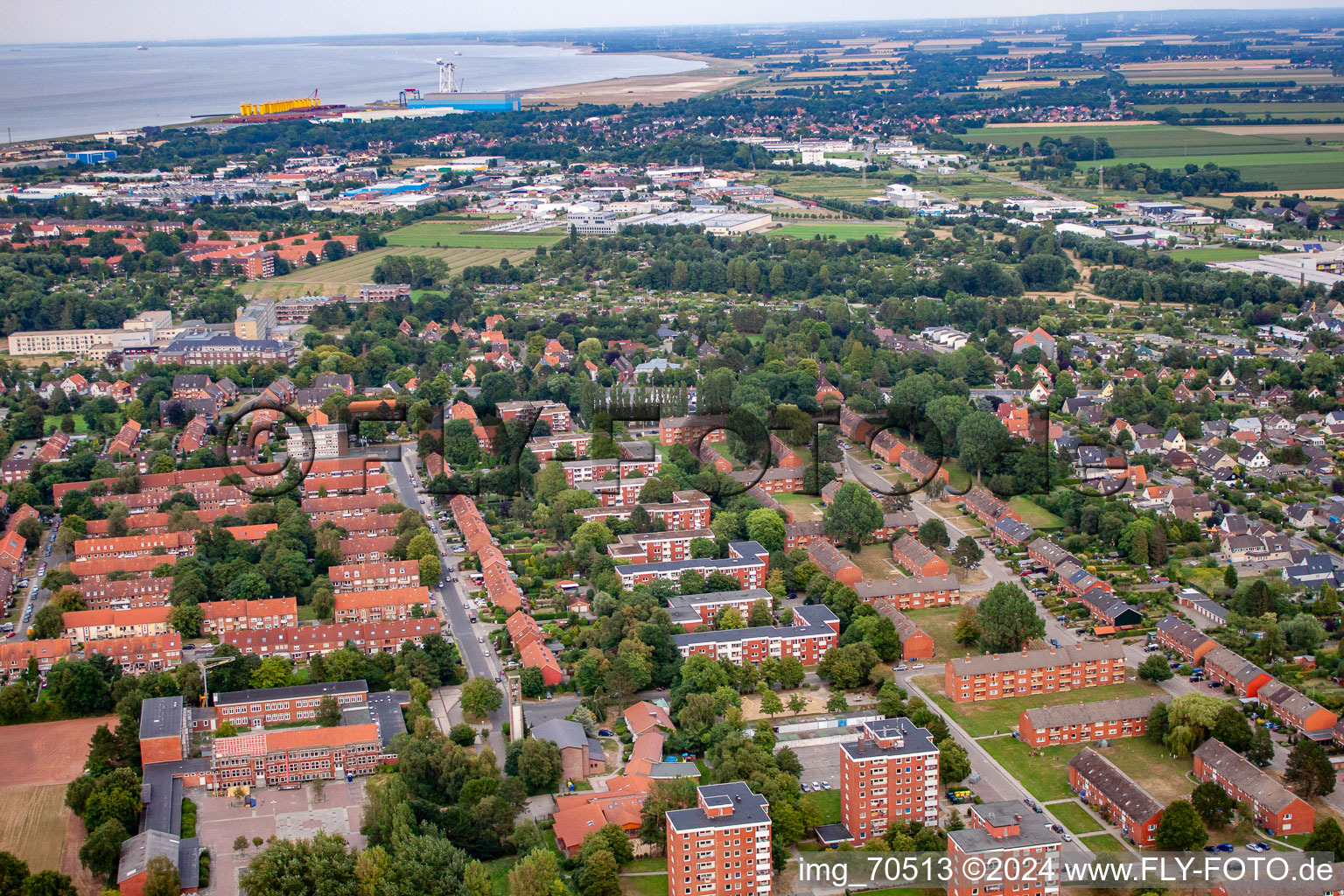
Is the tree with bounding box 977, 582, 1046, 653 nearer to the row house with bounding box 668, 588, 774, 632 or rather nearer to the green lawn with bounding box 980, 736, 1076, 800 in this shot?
the green lawn with bounding box 980, 736, 1076, 800

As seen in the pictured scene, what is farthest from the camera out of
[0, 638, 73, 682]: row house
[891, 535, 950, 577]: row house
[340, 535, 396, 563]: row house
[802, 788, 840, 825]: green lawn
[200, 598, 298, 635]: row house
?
[340, 535, 396, 563]: row house

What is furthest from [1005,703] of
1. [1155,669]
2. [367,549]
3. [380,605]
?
[367,549]

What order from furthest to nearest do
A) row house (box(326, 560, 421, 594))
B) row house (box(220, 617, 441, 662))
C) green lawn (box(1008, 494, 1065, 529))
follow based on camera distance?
green lawn (box(1008, 494, 1065, 529)) → row house (box(326, 560, 421, 594)) → row house (box(220, 617, 441, 662))

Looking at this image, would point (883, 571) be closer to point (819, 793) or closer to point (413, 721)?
point (819, 793)

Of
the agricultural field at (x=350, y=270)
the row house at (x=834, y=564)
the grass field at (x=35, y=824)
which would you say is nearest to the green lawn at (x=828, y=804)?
the row house at (x=834, y=564)

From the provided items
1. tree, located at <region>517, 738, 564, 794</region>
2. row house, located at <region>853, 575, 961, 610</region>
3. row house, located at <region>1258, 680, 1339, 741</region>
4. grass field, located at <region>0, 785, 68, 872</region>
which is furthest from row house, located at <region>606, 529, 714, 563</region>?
grass field, located at <region>0, 785, 68, 872</region>

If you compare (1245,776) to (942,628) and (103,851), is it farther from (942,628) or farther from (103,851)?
(103,851)
